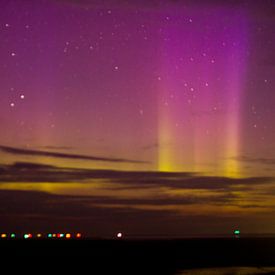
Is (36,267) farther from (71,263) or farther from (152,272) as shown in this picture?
(152,272)

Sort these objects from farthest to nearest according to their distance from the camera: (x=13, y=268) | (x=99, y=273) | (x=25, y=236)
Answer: (x=25, y=236)
(x=13, y=268)
(x=99, y=273)

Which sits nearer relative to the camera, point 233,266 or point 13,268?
point 13,268

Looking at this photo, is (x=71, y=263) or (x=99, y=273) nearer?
(x=99, y=273)

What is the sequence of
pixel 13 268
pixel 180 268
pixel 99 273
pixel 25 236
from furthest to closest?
pixel 25 236 → pixel 180 268 → pixel 13 268 → pixel 99 273

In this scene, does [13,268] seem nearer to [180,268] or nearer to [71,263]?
[71,263]

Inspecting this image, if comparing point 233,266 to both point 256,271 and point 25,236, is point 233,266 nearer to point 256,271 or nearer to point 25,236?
point 256,271

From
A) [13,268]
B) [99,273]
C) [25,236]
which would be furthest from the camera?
[25,236]

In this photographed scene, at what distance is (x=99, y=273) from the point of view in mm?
30547

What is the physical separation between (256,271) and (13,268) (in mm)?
13526

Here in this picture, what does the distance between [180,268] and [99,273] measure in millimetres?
6579

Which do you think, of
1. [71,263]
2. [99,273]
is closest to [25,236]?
[71,263]

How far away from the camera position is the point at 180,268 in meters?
35.2

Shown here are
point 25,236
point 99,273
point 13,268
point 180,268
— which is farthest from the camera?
point 25,236

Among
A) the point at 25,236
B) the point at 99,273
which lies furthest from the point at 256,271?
the point at 25,236
